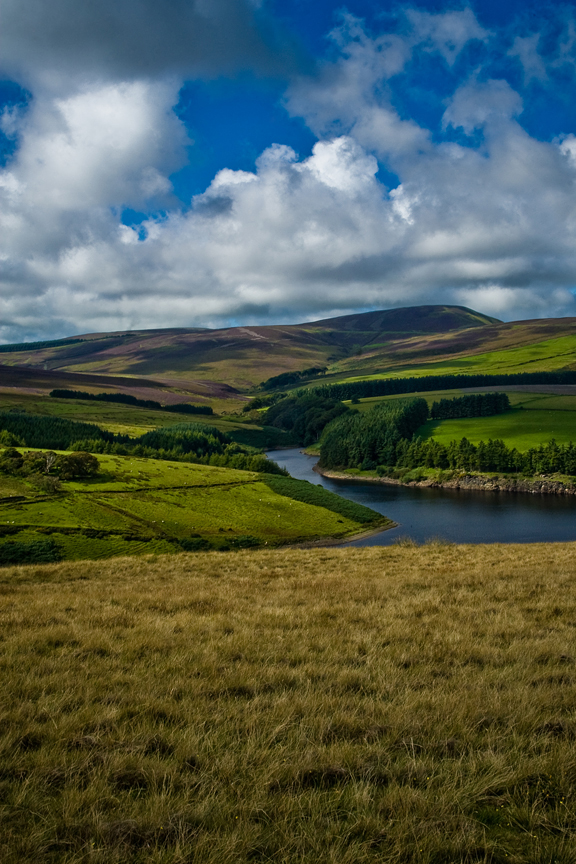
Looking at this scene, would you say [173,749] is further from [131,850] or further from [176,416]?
[176,416]

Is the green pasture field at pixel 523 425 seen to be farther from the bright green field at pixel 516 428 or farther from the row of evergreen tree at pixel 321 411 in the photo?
the row of evergreen tree at pixel 321 411

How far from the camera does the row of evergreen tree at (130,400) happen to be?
562 feet

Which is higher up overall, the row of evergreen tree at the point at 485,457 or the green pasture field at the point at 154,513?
the row of evergreen tree at the point at 485,457

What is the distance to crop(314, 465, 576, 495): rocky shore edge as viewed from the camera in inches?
3784

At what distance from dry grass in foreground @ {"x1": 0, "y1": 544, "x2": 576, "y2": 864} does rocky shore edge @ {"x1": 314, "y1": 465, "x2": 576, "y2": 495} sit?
310ft

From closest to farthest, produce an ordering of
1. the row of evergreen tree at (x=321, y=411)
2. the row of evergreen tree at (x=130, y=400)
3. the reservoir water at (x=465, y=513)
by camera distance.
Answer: the reservoir water at (x=465, y=513), the row of evergreen tree at (x=321, y=411), the row of evergreen tree at (x=130, y=400)

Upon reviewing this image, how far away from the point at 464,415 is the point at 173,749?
153475 millimetres

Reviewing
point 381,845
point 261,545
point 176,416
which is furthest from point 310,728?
point 176,416

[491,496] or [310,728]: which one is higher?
[310,728]

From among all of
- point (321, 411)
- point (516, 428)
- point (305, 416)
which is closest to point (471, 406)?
point (516, 428)

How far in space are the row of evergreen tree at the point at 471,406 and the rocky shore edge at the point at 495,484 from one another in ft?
149

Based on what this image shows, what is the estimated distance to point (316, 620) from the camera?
10797mm

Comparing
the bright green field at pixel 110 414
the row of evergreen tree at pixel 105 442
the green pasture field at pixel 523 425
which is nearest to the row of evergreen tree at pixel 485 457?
the green pasture field at pixel 523 425

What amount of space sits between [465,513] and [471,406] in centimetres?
7731
